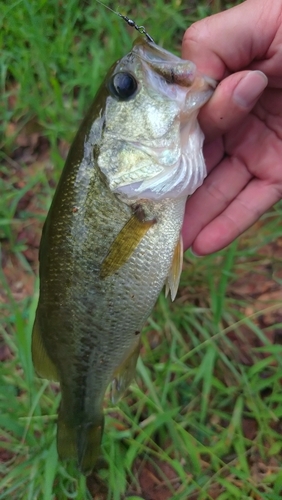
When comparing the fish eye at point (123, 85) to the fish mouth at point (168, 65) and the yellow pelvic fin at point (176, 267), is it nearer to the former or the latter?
the fish mouth at point (168, 65)

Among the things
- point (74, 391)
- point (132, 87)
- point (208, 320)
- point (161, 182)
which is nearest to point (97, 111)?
point (132, 87)

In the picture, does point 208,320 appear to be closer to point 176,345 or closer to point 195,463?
point 176,345

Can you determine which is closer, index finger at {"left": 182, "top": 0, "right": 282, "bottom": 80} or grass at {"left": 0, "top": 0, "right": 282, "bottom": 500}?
index finger at {"left": 182, "top": 0, "right": 282, "bottom": 80}

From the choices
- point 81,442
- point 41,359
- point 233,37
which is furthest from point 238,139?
point 81,442

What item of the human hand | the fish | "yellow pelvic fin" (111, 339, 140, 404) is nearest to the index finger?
the human hand

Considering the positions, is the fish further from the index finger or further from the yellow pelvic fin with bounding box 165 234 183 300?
the index finger

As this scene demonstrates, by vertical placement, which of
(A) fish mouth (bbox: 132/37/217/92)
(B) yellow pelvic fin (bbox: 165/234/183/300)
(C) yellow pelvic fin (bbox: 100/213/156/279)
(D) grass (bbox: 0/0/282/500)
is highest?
(A) fish mouth (bbox: 132/37/217/92)
